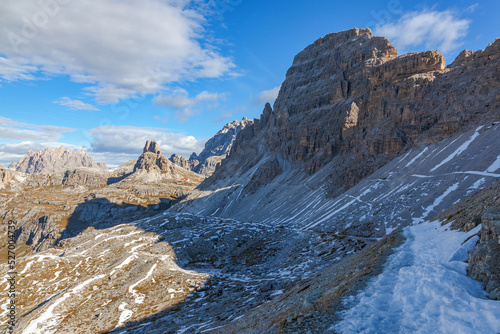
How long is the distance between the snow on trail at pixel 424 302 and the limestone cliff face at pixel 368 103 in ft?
283

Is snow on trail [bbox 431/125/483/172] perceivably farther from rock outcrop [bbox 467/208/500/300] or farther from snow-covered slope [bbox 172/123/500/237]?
rock outcrop [bbox 467/208/500/300]

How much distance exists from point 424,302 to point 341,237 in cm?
5664

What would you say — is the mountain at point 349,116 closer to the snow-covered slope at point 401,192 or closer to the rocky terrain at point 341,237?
the rocky terrain at point 341,237

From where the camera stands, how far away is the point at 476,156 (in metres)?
69.2

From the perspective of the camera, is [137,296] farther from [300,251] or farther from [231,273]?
[300,251]

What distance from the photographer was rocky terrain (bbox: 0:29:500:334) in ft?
48.5

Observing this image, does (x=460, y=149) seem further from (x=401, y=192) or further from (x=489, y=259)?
(x=489, y=259)

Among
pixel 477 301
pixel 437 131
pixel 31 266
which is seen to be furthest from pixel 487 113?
pixel 31 266

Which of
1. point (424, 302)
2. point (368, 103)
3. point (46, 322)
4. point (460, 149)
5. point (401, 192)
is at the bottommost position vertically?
point (46, 322)

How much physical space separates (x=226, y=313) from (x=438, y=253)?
25.8 metres

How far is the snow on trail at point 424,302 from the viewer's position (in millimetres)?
11117

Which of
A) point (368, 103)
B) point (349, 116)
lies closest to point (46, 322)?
point (349, 116)

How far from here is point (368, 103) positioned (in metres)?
126

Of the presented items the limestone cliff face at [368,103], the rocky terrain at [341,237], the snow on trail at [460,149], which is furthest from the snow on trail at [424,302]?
the limestone cliff face at [368,103]
